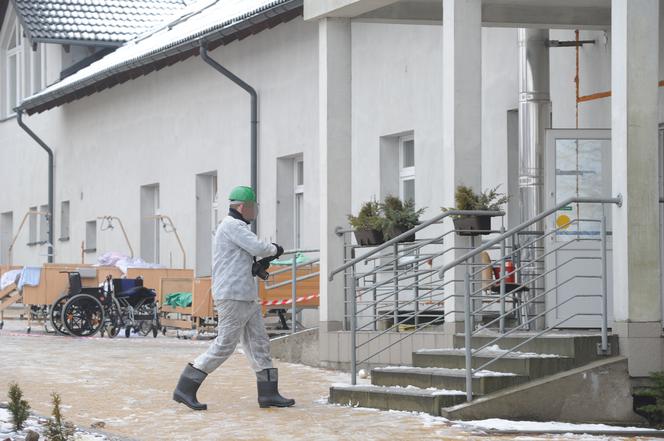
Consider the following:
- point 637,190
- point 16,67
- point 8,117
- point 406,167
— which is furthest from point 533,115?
point 8,117

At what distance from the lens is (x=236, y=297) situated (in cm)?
1261

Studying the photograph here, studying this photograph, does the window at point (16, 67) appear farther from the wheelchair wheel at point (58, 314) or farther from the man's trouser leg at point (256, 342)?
the man's trouser leg at point (256, 342)

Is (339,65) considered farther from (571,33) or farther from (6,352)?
(6,352)

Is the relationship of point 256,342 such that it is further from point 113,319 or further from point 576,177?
point 113,319

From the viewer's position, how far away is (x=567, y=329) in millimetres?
14414

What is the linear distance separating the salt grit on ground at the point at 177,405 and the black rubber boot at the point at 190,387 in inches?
3.8

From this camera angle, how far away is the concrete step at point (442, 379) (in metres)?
11.9

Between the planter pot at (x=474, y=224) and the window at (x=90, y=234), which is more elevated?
the window at (x=90, y=234)

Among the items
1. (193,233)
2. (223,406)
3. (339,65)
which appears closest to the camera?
(223,406)

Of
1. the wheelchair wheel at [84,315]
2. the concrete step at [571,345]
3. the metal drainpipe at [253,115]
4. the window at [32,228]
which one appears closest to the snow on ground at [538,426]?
the concrete step at [571,345]

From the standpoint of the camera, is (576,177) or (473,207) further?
(576,177)

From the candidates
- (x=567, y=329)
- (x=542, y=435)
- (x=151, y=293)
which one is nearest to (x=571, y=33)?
(x=567, y=329)

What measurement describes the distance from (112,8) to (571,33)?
71.3 ft

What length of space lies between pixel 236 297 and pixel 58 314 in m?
11.9
